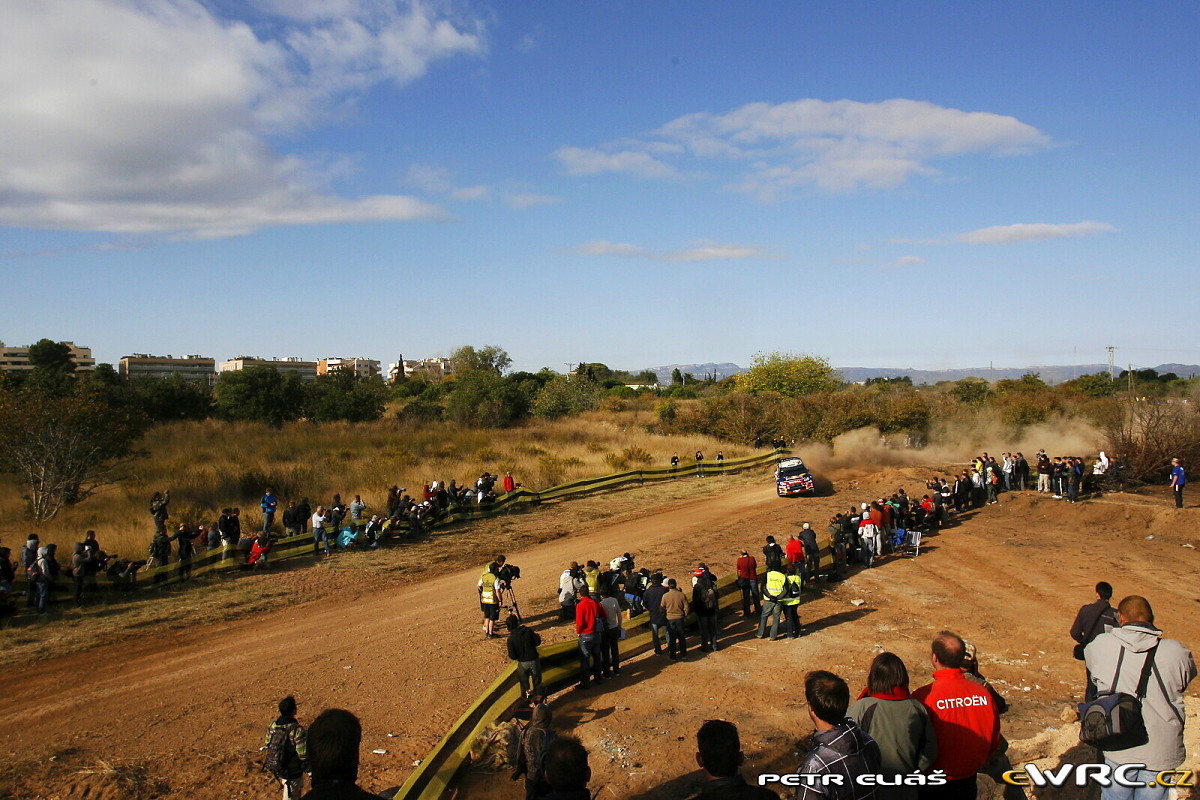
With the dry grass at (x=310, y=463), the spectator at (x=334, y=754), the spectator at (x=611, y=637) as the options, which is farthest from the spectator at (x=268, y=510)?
the spectator at (x=334, y=754)

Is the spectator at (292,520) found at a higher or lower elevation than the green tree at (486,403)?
lower

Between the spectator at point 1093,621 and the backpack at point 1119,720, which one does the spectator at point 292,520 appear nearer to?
the spectator at point 1093,621

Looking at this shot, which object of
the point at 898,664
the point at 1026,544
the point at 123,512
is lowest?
the point at 1026,544

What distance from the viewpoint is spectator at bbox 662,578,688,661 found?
540 inches

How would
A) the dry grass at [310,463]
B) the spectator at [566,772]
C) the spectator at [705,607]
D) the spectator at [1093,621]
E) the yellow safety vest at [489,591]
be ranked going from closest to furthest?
the spectator at [566,772] < the spectator at [1093,621] < the spectator at [705,607] < the yellow safety vest at [489,591] < the dry grass at [310,463]

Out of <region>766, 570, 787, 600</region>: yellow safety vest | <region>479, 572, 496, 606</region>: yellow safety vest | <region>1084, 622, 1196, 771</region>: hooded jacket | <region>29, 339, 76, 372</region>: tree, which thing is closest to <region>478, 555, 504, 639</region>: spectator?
<region>479, 572, 496, 606</region>: yellow safety vest

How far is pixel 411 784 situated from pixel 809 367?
60.8m

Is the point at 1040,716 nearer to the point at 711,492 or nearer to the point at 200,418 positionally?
the point at 711,492

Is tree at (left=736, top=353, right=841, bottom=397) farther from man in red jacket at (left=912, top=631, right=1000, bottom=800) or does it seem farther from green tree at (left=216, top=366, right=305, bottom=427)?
Result: man in red jacket at (left=912, top=631, right=1000, bottom=800)

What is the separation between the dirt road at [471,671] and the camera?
32.9ft

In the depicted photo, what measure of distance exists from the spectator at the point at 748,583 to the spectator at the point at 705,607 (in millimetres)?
2054

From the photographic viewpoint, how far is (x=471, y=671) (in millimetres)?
13453

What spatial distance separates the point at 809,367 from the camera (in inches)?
2566

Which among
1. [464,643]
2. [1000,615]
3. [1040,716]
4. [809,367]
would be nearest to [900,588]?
[1000,615]
